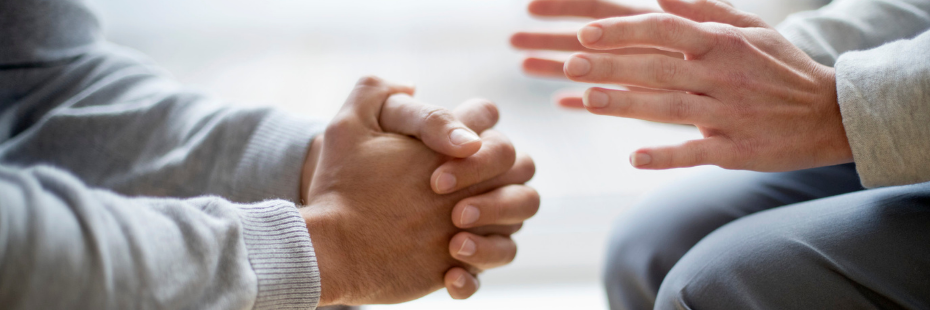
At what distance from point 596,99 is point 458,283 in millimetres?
328

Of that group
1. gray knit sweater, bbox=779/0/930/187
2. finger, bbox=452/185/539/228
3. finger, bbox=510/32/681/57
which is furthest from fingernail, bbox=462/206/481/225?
gray knit sweater, bbox=779/0/930/187

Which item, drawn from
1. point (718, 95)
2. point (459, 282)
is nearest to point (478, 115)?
point (459, 282)

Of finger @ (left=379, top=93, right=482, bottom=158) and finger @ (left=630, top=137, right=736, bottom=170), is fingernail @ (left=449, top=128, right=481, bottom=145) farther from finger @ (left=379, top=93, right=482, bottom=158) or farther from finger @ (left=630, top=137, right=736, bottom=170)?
finger @ (left=630, top=137, right=736, bottom=170)

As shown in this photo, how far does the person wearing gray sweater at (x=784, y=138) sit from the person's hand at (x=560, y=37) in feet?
0.55

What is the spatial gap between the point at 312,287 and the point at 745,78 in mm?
518

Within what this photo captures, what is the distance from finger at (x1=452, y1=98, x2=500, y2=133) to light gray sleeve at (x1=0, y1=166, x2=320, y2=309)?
377 mm

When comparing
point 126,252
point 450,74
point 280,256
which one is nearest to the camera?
point 126,252

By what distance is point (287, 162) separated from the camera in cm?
83

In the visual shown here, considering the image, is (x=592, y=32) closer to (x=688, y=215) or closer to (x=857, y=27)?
(x=688, y=215)

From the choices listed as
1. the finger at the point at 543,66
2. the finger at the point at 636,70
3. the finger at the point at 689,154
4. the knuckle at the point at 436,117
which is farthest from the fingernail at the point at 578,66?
the finger at the point at 543,66

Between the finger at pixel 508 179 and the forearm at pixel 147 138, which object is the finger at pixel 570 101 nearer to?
the finger at pixel 508 179

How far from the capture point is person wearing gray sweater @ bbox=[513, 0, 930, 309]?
558mm

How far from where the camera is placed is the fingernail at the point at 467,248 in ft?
2.51

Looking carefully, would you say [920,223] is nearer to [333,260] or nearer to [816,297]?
[816,297]
